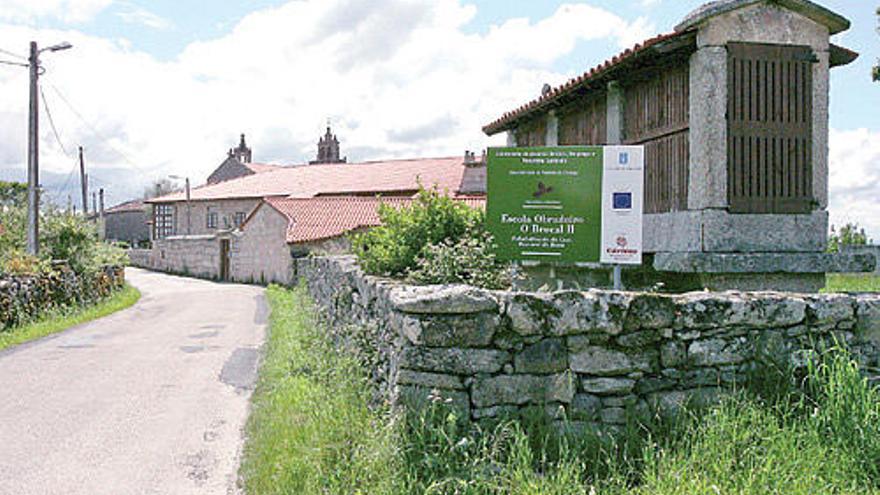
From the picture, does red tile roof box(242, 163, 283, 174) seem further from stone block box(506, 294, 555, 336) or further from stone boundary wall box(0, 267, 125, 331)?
stone block box(506, 294, 555, 336)

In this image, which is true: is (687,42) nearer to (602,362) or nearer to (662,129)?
(662,129)

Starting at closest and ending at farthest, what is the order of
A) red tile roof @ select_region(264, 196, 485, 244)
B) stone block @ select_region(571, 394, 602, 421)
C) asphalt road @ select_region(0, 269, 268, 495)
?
stone block @ select_region(571, 394, 602, 421)
asphalt road @ select_region(0, 269, 268, 495)
red tile roof @ select_region(264, 196, 485, 244)

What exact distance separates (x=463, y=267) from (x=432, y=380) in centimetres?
222

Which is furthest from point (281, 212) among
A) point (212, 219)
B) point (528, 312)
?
point (528, 312)

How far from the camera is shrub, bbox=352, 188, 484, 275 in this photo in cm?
778

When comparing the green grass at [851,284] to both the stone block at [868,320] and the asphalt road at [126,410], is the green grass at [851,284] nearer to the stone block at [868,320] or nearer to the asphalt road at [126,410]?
the stone block at [868,320]

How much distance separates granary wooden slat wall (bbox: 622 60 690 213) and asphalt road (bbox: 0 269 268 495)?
5953mm

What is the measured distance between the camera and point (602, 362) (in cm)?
498

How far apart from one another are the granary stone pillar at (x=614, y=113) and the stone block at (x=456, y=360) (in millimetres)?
6894

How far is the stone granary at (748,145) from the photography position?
29.6 ft

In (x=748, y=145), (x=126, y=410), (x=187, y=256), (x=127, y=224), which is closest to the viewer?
(x=126, y=410)

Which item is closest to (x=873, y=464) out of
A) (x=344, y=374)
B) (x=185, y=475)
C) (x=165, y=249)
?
(x=344, y=374)

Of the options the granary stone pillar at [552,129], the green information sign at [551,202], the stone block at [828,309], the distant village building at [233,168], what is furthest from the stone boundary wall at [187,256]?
the stone block at [828,309]

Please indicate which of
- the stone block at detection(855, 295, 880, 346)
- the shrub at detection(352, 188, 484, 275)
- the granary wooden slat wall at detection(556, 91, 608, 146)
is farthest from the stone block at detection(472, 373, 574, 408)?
the granary wooden slat wall at detection(556, 91, 608, 146)
